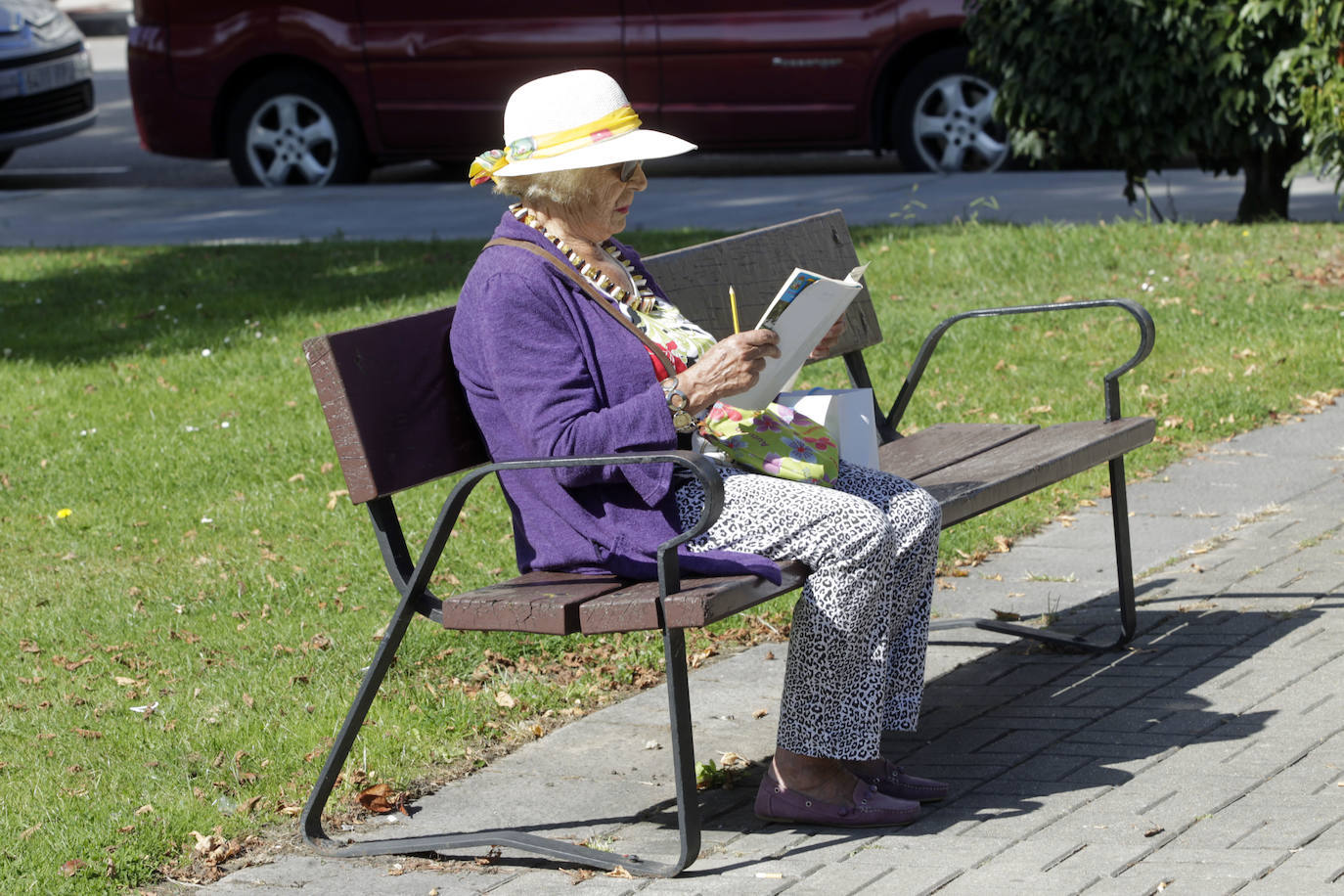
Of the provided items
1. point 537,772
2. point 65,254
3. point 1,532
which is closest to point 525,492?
point 537,772

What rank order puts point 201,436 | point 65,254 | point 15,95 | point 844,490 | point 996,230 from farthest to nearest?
point 15,95 < point 65,254 < point 996,230 < point 201,436 < point 844,490

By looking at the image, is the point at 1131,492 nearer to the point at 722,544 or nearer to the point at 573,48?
the point at 722,544

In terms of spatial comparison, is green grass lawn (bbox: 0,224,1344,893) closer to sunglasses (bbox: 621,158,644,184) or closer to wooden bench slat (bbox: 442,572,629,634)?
wooden bench slat (bbox: 442,572,629,634)

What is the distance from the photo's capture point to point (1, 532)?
6.22 meters

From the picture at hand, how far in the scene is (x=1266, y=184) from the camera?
10352 millimetres

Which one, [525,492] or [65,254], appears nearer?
[525,492]

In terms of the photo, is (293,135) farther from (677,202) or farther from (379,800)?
(379,800)

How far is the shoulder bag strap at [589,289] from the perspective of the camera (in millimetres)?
3844

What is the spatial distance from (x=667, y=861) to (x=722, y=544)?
2.05 ft

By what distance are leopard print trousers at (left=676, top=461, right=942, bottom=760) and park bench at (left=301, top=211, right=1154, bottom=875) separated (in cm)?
8

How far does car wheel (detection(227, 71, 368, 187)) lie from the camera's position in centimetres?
1350

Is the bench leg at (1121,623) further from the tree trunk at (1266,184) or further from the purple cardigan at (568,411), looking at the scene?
the tree trunk at (1266,184)

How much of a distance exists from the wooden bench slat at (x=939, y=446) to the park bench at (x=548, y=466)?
10mm

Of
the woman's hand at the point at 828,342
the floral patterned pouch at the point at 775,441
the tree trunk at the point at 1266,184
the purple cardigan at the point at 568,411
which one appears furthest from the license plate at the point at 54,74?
the floral patterned pouch at the point at 775,441
